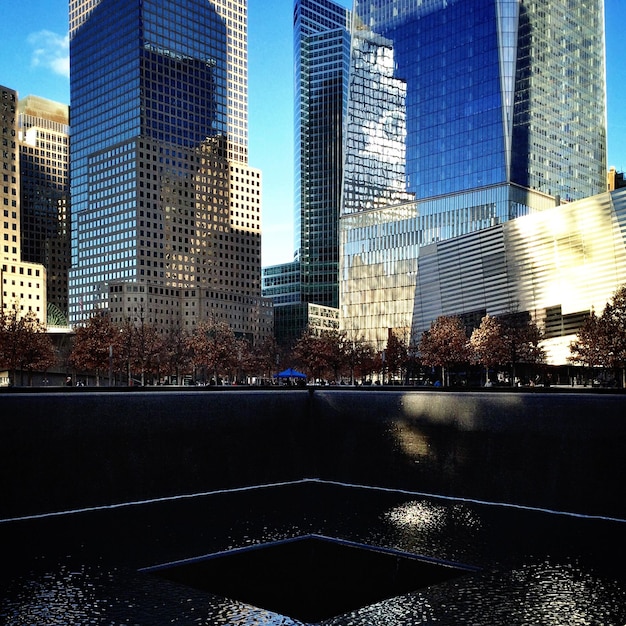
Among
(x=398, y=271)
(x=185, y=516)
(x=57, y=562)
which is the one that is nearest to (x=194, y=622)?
(x=57, y=562)

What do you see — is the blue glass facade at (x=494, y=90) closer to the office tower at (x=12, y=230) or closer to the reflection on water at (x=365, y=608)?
the office tower at (x=12, y=230)

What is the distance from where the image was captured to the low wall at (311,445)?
84.5 ft

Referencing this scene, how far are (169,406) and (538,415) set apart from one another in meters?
14.0

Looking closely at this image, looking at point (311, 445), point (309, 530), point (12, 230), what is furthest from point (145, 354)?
point (12, 230)

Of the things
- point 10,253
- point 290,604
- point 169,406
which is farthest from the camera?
point 10,253

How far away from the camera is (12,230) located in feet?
583

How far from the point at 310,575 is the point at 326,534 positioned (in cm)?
359

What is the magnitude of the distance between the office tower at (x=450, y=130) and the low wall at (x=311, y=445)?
94014 mm

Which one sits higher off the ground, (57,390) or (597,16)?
(597,16)

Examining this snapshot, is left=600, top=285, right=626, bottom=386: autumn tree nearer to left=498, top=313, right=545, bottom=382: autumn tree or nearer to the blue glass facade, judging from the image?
left=498, top=313, right=545, bottom=382: autumn tree

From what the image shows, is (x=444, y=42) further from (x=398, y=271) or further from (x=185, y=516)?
(x=185, y=516)

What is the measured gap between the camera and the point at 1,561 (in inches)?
766

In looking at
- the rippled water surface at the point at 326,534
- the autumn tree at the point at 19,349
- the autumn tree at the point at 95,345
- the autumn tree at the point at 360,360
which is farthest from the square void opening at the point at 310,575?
the autumn tree at the point at 360,360

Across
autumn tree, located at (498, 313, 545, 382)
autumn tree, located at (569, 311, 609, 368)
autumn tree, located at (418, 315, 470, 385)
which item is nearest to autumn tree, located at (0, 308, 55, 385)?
autumn tree, located at (418, 315, 470, 385)
